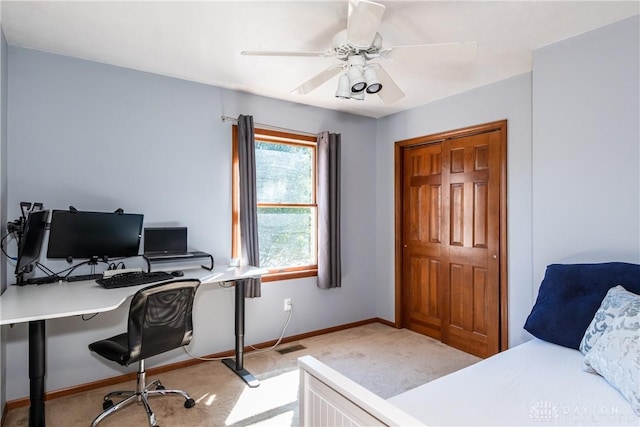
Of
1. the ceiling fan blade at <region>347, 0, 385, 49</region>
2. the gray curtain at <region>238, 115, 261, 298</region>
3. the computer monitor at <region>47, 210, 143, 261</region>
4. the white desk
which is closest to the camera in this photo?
the ceiling fan blade at <region>347, 0, 385, 49</region>

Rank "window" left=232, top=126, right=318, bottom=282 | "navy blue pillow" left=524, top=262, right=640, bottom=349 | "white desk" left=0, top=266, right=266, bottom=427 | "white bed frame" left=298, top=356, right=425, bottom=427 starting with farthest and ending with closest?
"window" left=232, top=126, right=318, bottom=282
"navy blue pillow" left=524, top=262, right=640, bottom=349
"white desk" left=0, top=266, right=266, bottom=427
"white bed frame" left=298, top=356, right=425, bottom=427

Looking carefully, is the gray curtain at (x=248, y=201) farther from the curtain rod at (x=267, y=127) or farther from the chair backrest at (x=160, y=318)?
the chair backrest at (x=160, y=318)

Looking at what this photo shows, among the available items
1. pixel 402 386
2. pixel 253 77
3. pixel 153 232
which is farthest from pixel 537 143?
pixel 153 232

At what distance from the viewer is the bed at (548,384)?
130 centimetres

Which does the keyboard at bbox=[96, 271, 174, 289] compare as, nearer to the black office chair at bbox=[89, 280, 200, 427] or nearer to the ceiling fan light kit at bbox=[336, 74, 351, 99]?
the black office chair at bbox=[89, 280, 200, 427]

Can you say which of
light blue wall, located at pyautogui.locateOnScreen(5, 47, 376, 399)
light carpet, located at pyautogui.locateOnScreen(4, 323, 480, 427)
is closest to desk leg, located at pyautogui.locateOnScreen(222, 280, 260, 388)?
light carpet, located at pyautogui.locateOnScreen(4, 323, 480, 427)

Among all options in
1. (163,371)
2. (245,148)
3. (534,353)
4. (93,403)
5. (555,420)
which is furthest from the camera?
(245,148)

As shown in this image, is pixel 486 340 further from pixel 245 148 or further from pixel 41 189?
pixel 41 189

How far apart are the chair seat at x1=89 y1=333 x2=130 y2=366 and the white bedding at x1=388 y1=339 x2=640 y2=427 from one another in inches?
65.4

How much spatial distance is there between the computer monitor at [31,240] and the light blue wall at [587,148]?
3.38 meters

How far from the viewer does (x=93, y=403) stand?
8.23ft

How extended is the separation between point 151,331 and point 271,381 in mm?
1095

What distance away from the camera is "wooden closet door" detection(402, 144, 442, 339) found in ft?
12.5

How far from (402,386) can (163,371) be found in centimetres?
200
